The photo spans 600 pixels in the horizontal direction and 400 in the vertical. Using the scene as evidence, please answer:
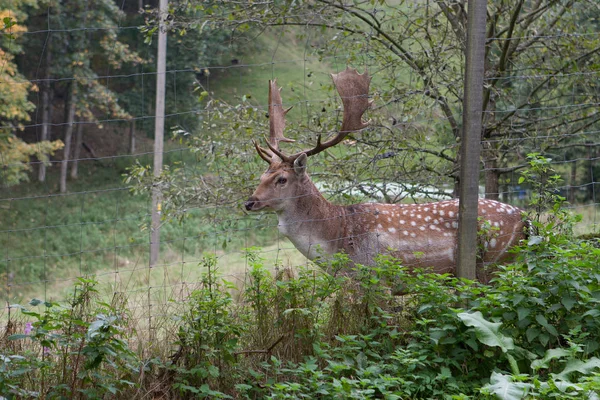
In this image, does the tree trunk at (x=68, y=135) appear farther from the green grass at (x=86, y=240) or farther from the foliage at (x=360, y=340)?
the foliage at (x=360, y=340)

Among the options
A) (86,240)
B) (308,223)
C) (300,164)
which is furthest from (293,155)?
(86,240)

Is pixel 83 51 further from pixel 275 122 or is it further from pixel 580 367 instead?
pixel 580 367

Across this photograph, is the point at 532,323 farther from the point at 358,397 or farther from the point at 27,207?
the point at 27,207

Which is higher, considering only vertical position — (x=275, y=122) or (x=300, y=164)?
(x=275, y=122)

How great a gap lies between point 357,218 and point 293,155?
2.81ft

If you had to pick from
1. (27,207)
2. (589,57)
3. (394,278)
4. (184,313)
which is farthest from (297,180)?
(27,207)

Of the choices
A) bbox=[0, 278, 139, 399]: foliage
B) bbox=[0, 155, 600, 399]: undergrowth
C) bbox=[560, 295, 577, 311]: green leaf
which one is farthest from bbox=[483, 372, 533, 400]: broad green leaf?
bbox=[0, 278, 139, 399]: foliage

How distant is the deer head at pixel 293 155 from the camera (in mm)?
6902

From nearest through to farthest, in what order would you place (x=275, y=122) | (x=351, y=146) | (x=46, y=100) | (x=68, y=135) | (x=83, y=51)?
1. (x=275, y=122)
2. (x=351, y=146)
3. (x=83, y=51)
4. (x=68, y=135)
5. (x=46, y=100)

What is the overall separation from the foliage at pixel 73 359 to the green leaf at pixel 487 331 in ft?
6.73

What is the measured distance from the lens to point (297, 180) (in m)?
7.34

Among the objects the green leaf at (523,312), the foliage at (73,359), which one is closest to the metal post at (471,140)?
the green leaf at (523,312)

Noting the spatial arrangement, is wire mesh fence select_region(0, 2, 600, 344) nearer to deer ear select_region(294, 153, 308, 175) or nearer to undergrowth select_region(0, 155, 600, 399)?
undergrowth select_region(0, 155, 600, 399)

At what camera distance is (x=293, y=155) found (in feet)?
23.8
